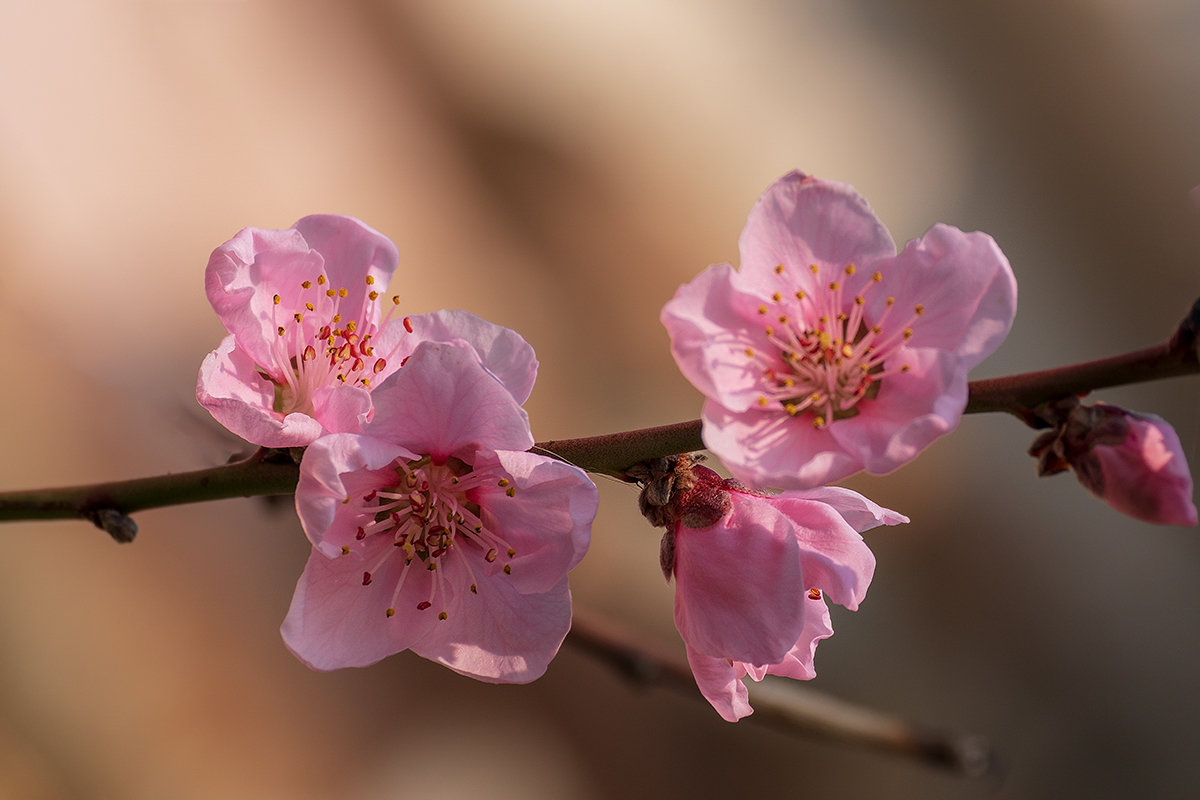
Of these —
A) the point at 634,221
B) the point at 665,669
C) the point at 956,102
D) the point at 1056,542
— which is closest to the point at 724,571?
the point at 665,669

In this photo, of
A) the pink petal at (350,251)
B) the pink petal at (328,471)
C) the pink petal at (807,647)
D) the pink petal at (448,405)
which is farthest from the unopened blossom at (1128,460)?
the pink petal at (350,251)

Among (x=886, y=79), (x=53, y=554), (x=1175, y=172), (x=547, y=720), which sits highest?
(x=886, y=79)

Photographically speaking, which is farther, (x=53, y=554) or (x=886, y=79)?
(x=886, y=79)

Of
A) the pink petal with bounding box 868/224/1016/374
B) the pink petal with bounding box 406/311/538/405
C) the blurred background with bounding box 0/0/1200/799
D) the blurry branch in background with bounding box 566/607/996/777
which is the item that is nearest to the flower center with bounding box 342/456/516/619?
the pink petal with bounding box 406/311/538/405

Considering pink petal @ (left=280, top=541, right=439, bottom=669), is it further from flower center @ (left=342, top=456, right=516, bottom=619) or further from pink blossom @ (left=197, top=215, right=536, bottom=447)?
pink blossom @ (left=197, top=215, right=536, bottom=447)

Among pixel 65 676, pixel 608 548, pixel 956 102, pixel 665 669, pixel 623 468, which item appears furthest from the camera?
pixel 956 102

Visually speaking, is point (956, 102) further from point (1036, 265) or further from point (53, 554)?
point (53, 554)

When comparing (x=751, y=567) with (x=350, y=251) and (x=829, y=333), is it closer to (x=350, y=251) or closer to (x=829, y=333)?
(x=829, y=333)
